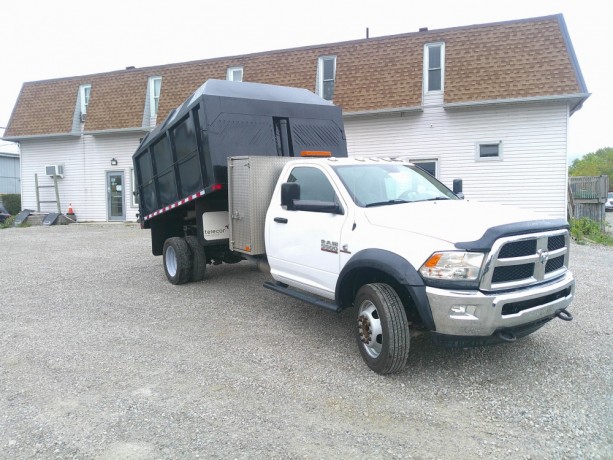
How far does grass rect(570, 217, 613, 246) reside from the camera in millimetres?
13984

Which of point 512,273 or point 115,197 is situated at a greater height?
point 115,197

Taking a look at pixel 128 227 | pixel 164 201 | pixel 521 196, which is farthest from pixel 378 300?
pixel 128 227

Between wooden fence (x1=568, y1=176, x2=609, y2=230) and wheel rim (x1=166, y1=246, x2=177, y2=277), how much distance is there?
14.7m

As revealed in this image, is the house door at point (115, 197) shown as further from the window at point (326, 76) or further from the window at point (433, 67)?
the window at point (433, 67)

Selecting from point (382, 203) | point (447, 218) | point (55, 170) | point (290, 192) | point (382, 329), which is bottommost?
point (382, 329)

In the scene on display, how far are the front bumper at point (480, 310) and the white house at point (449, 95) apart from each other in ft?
40.0

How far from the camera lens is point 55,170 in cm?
2156

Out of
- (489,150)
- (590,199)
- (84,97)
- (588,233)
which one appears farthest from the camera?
(84,97)

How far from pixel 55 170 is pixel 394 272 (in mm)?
21261

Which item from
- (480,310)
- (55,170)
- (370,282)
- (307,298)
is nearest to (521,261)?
(480,310)

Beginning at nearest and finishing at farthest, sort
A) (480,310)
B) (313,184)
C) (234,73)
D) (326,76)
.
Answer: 1. (480,310)
2. (313,184)
3. (326,76)
4. (234,73)

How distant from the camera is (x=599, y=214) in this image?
1811 cm

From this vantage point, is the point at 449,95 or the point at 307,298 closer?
the point at 307,298

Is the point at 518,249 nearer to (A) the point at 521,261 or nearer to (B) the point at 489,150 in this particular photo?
(A) the point at 521,261
